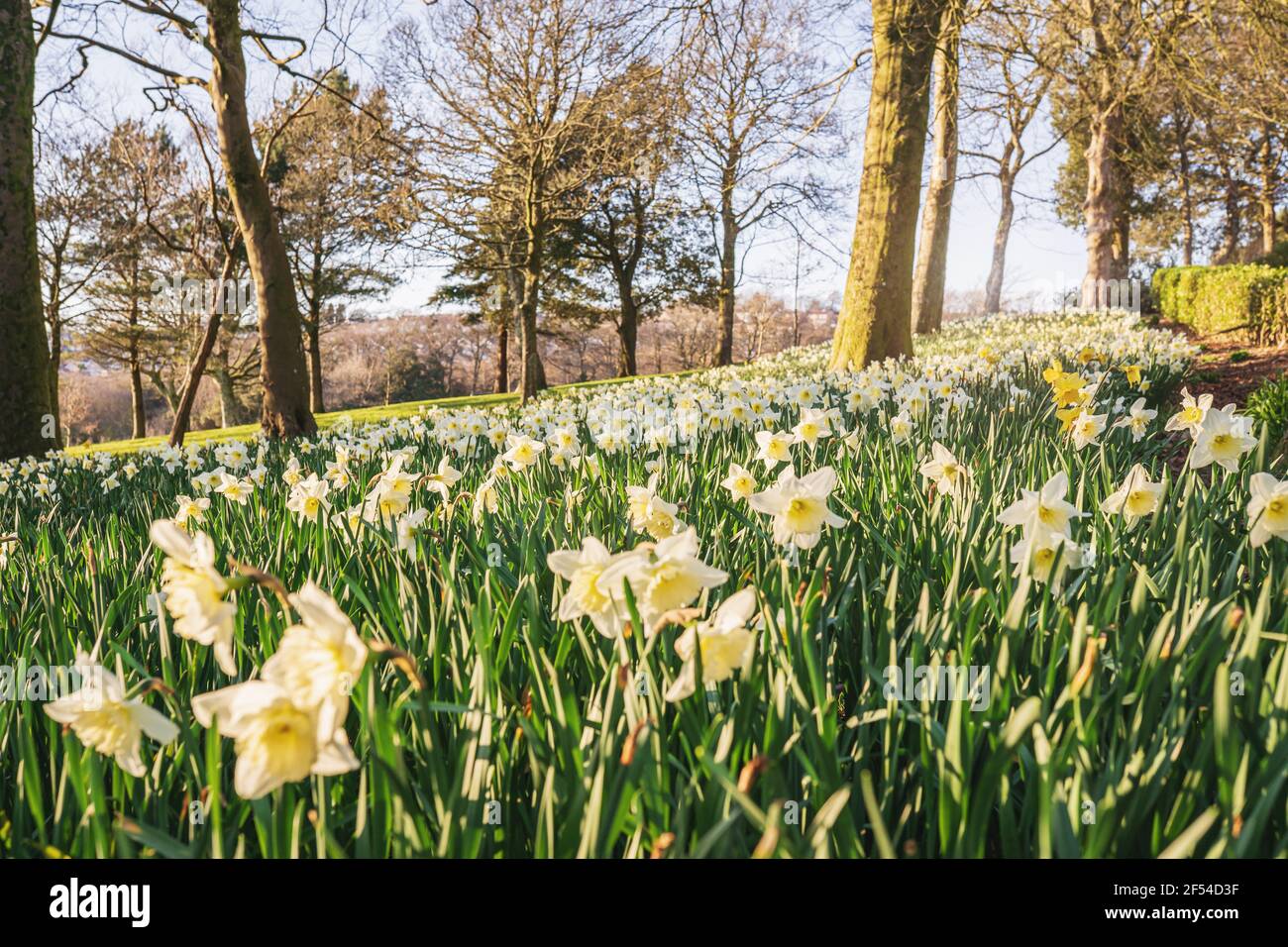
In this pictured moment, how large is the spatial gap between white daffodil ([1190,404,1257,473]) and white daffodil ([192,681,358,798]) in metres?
2.09

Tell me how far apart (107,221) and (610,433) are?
25791mm

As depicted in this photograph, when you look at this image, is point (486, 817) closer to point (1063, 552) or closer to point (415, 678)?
point (415, 678)

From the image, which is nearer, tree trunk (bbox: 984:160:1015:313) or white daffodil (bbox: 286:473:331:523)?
white daffodil (bbox: 286:473:331:523)

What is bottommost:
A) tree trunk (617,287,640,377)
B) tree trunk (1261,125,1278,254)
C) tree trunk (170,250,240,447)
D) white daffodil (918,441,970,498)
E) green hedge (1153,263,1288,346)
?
white daffodil (918,441,970,498)

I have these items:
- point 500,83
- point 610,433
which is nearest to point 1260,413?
point 610,433

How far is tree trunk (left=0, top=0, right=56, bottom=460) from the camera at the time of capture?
23.9 feet

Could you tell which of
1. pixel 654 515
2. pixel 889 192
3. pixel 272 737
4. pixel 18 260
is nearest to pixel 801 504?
pixel 654 515

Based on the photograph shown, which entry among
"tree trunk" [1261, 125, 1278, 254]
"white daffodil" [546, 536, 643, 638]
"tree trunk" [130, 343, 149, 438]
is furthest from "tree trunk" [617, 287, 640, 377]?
"white daffodil" [546, 536, 643, 638]

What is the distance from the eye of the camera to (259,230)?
904 cm

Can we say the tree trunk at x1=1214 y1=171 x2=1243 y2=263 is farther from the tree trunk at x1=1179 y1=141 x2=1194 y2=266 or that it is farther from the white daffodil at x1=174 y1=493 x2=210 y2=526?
the white daffodil at x1=174 y1=493 x2=210 y2=526

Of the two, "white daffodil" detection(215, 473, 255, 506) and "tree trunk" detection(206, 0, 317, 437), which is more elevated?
"tree trunk" detection(206, 0, 317, 437)

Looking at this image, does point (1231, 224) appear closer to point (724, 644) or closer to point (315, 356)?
point (315, 356)

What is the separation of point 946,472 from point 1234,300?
15158mm
